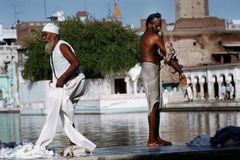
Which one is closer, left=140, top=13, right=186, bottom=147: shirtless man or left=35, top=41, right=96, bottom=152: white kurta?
left=35, top=41, right=96, bottom=152: white kurta

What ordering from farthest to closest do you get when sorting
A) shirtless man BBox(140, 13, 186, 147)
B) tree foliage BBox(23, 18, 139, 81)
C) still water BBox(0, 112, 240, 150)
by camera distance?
tree foliage BBox(23, 18, 139, 81), still water BBox(0, 112, 240, 150), shirtless man BBox(140, 13, 186, 147)

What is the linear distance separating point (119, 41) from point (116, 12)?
1155 inches

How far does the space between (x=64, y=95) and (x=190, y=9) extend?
68974mm

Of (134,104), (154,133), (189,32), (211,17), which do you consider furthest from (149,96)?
(211,17)

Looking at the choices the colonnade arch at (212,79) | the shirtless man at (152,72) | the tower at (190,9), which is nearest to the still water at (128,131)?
→ the shirtless man at (152,72)

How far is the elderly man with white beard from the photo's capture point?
8961 millimetres

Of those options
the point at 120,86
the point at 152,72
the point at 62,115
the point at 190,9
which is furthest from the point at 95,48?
the point at 62,115

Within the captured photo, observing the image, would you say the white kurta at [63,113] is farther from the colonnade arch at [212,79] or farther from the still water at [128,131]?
the colonnade arch at [212,79]

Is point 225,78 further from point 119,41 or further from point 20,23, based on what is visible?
point 20,23

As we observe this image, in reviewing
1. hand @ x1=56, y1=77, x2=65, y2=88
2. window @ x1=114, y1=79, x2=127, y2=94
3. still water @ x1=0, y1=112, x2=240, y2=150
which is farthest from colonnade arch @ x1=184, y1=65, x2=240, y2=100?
hand @ x1=56, y1=77, x2=65, y2=88

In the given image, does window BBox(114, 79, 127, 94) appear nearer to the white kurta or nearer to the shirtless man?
the shirtless man

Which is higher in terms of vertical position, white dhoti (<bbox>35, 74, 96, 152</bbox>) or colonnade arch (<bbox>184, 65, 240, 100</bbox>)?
colonnade arch (<bbox>184, 65, 240, 100</bbox>)

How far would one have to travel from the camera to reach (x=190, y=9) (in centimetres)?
7706

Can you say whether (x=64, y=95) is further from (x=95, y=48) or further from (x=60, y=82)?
(x=95, y=48)
